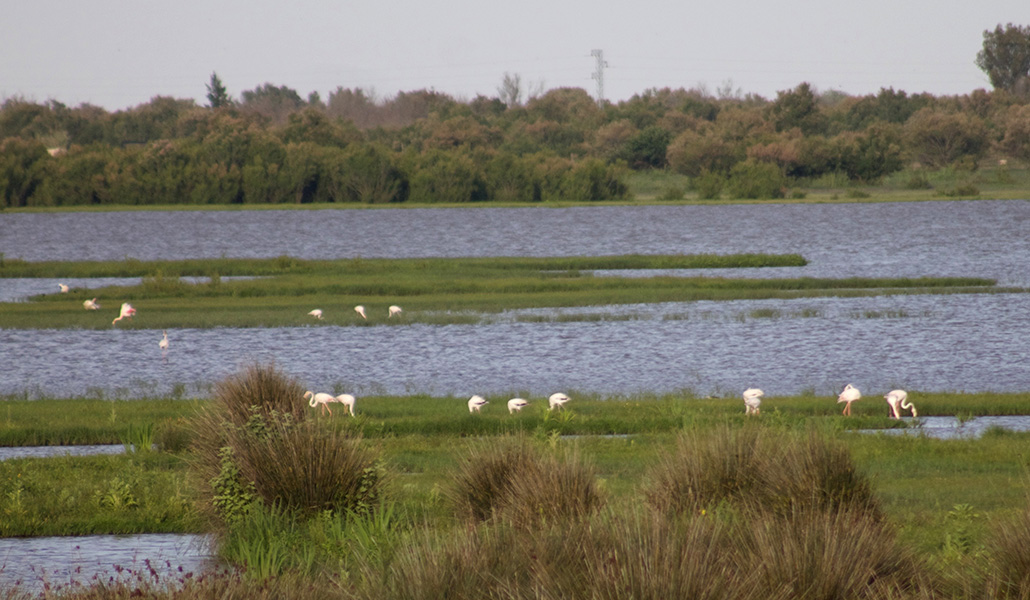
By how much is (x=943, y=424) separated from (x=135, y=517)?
11.9 metres

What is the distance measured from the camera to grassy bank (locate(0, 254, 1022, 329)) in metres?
32.3

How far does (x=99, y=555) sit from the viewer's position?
10.5m

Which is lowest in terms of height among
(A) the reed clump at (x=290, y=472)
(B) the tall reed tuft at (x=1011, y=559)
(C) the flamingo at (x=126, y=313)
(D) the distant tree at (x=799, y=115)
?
(C) the flamingo at (x=126, y=313)

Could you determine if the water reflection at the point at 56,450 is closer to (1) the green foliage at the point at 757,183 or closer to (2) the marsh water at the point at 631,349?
(2) the marsh water at the point at 631,349

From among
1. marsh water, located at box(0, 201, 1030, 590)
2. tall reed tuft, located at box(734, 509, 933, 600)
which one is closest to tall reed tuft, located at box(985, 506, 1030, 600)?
tall reed tuft, located at box(734, 509, 933, 600)

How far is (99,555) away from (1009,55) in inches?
6582

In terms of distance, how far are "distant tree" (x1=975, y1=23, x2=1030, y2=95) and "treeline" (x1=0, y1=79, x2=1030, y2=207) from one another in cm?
3452

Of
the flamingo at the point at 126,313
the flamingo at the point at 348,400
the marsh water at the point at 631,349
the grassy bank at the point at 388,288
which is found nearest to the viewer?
the flamingo at the point at 348,400

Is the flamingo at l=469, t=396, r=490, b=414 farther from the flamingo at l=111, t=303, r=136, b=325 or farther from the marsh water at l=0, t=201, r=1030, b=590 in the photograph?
the flamingo at l=111, t=303, r=136, b=325

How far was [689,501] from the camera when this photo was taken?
918 centimetres

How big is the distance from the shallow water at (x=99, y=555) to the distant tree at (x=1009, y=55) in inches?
6407

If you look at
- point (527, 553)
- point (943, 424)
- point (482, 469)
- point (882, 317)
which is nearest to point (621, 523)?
point (527, 553)

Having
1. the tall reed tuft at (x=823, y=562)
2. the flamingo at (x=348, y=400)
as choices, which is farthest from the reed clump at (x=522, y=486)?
the flamingo at (x=348, y=400)

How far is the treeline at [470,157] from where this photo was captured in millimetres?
101000
